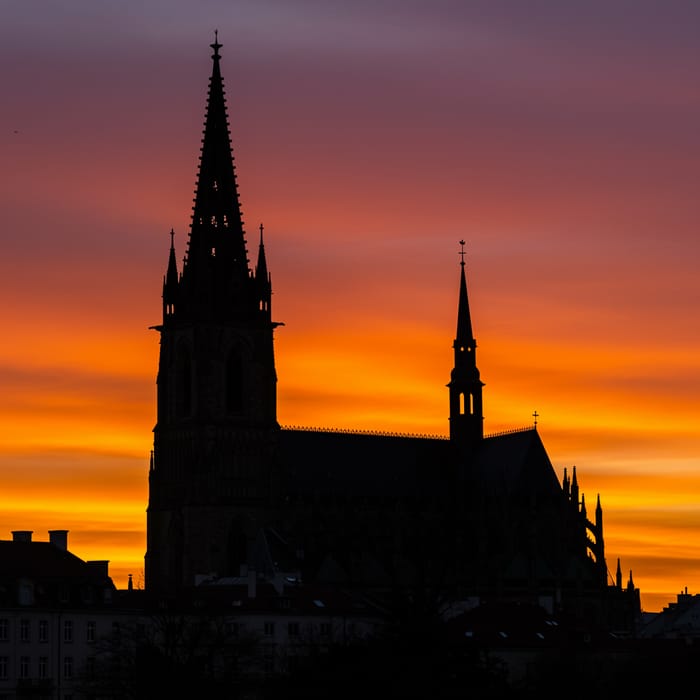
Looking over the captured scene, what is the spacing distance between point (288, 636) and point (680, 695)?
22451 mm

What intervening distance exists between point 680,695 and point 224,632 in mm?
25499

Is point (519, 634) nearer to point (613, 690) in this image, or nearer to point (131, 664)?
point (613, 690)

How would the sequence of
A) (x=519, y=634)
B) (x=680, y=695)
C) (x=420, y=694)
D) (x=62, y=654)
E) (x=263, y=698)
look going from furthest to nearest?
(x=519, y=634) → (x=680, y=695) → (x=62, y=654) → (x=263, y=698) → (x=420, y=694)

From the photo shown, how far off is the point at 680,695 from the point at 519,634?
1628cm

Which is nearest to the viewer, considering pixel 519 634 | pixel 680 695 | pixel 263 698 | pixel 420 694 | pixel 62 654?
pixel 420 694

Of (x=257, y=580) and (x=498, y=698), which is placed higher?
(x=257, y=580)

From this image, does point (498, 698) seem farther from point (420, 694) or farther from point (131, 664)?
point (131, 664)

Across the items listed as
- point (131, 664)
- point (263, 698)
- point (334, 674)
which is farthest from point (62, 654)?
point (334, 674)

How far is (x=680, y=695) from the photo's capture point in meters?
148

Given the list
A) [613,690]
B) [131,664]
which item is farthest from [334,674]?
[613,690]

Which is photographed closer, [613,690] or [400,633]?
[400,633]

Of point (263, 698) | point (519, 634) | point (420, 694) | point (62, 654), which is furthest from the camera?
point (519, 634)

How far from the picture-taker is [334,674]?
110 m

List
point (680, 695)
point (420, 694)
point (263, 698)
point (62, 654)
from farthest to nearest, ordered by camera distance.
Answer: point (680, 695) → point (62, 654) → point (263, 698) → point (420, 694)
